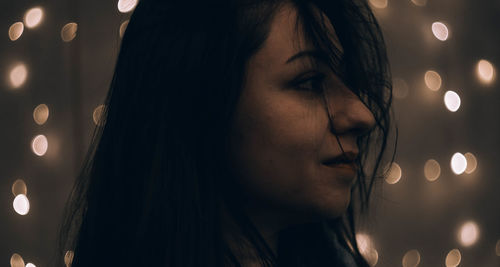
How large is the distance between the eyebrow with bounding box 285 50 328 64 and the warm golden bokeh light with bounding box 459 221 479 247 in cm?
106

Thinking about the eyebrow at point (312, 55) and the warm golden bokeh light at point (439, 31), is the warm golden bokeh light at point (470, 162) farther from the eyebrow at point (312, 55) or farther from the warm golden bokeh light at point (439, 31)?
the eyebrow at point (312, 55)

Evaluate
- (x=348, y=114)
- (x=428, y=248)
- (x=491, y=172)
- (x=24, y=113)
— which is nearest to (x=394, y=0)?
(x=491, y=172)

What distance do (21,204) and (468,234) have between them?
4.10 feet

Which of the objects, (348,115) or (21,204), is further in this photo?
(21,204)

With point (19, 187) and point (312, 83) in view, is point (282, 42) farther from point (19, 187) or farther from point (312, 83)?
point (19, 187)

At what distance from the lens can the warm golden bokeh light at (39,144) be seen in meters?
1.30

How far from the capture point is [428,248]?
156cm

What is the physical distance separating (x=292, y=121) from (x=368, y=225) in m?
0.83

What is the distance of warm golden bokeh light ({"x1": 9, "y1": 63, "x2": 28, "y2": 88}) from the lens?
50.8 inches

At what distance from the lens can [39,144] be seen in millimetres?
1312

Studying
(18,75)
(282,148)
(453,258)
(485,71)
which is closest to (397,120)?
(485,71)

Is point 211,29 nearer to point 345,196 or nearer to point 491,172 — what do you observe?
point 345,196

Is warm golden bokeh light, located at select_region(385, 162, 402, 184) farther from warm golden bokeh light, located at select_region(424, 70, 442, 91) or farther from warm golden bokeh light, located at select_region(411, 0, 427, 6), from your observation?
warm golden bokeh light, located at select_region(411, 0, 427, 6)

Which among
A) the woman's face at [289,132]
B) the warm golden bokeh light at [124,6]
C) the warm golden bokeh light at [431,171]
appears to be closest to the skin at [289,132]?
the woman's face at [289,132]
